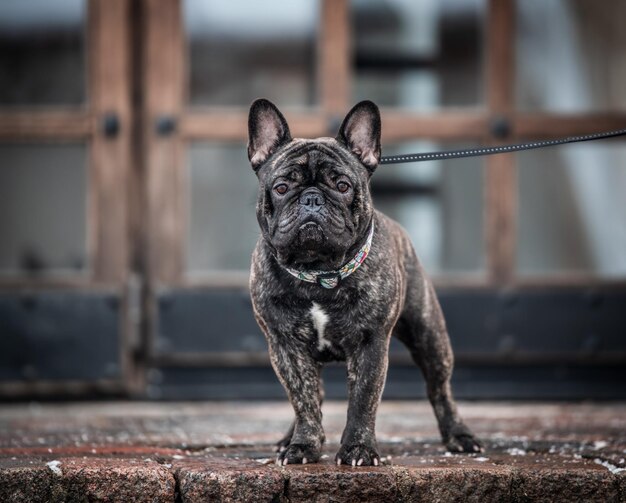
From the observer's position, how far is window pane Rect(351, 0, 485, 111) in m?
6.07

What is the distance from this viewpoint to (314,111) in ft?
19.6

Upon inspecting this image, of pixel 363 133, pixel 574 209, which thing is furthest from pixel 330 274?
pixel 574 209

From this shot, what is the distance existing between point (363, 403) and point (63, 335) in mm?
2823

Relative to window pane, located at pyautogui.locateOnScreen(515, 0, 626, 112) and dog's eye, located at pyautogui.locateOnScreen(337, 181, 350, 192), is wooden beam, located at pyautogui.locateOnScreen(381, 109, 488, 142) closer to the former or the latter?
window pane, located at pyautogui.locateOnScreen(515, 0, 626, 112)

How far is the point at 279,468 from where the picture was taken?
10.9 ft

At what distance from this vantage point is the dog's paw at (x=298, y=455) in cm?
339

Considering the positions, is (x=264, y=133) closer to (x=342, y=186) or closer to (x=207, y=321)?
(x=342, y=186)

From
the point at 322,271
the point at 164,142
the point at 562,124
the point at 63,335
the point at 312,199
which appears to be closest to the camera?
the point at 312,199

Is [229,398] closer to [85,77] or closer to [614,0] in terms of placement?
[85,77]

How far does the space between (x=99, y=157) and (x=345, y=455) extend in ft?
9.92

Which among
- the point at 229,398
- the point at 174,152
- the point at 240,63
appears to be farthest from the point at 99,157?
the point at 229,398

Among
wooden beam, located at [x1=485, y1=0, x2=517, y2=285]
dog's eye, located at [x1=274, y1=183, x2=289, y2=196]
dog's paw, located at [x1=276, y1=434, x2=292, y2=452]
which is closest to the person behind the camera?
dog's eye, located at [x1=274, y1=183, x2=289, y2=196]

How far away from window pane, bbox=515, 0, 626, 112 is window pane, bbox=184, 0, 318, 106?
1165 mm

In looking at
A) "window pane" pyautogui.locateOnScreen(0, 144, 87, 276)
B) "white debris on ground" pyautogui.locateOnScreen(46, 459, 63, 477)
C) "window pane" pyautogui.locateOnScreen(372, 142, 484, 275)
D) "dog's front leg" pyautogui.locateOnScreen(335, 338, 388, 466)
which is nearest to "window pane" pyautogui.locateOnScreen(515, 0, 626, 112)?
"window pane" pyautogui.locateOnScreen(372, 142, 484, 275)
